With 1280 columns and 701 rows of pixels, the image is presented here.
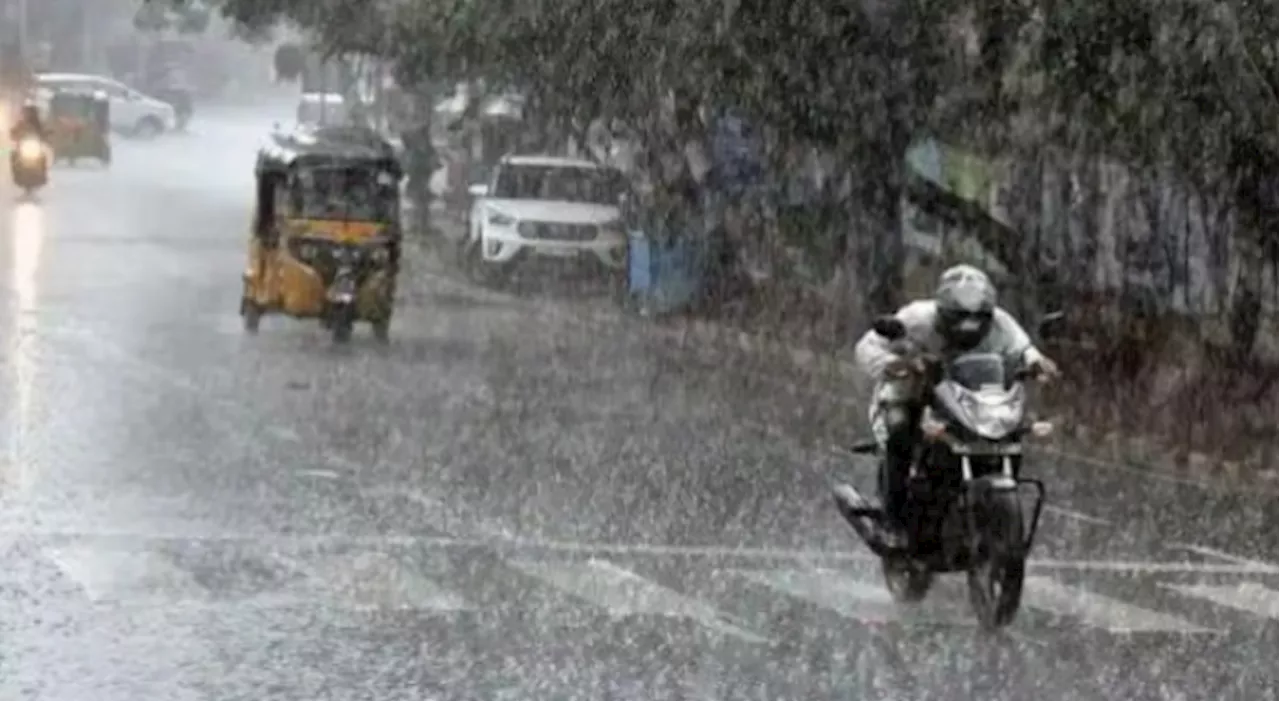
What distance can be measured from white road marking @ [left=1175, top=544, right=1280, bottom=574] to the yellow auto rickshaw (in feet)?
40.2

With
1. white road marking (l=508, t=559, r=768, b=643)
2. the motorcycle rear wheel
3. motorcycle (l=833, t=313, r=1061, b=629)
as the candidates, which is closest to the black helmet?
motorcycle (l=833, t=313, r=1061, b=629)

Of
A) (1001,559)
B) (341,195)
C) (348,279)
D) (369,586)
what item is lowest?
(348,279)

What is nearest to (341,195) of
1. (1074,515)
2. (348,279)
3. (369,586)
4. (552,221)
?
(348,279)

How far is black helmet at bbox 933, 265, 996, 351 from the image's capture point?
12.7 m

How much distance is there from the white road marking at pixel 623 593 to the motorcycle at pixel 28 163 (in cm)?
3797

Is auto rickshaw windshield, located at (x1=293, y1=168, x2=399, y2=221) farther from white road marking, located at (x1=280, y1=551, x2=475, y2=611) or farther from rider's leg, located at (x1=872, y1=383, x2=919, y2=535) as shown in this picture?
rider's leg, located at (x1=872, y1=383, x2=919, y2=535)

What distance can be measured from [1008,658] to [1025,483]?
1418 mm

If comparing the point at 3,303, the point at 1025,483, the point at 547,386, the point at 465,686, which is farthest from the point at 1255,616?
the point at 3,303

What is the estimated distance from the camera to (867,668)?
36.9 feet

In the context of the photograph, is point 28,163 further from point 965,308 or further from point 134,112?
point 965,308

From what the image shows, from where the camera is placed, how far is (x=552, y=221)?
38250 mm

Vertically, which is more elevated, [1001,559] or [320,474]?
[1001,559]

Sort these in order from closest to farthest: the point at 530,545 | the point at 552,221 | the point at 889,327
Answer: the point at 889,327
the point at 530,545
the point at 552,221

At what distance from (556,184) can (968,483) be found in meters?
27.6
